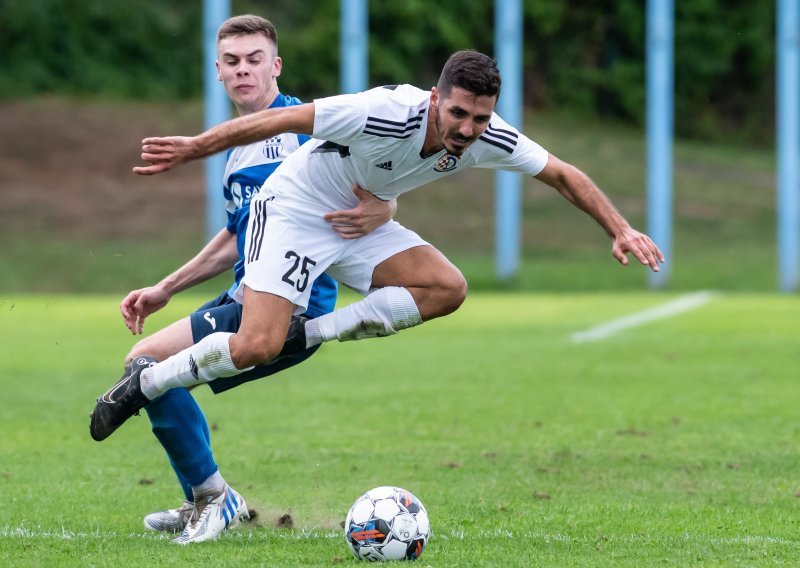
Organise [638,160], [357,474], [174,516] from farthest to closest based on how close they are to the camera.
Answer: [638,160], [357,474], [174,516]

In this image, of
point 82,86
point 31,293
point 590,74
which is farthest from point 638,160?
point 31,293

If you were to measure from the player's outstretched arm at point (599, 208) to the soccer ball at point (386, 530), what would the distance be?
158 cm

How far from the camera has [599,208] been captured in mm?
6664

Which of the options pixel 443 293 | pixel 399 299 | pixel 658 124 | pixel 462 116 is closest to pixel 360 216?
pixel 399 299

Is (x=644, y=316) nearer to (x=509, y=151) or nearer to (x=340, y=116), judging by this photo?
(x=509, y=151)

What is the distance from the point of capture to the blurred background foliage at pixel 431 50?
4062cm

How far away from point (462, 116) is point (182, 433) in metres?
1.95

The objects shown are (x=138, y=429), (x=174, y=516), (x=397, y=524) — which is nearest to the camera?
(x=397, y=524)

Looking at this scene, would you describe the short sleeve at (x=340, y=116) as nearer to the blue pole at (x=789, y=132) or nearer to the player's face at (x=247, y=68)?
the player's face at (x=247, y=68)

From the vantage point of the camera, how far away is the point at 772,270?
1202 inches

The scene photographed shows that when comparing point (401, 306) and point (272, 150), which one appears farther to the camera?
point (272, 150)

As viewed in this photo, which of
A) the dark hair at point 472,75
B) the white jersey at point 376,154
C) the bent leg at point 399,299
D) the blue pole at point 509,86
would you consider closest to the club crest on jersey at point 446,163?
the white jersey at point 376,154

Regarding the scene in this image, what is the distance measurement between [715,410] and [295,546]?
5.51m

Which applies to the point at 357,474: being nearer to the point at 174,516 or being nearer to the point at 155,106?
the point at 174,516
